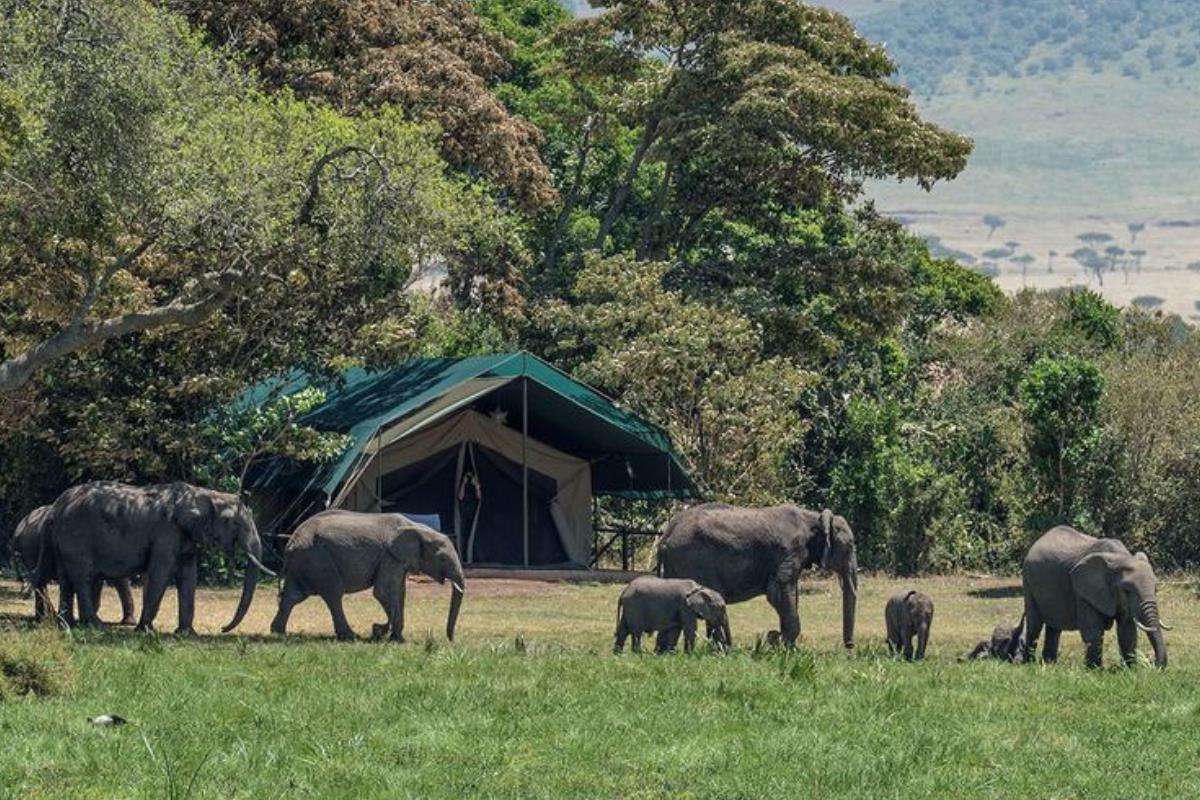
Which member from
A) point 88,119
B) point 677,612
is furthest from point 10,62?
point 677,612

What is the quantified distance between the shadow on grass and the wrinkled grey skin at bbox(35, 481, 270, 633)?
51.4ft

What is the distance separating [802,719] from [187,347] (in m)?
23.6

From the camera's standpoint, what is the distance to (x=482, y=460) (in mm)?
45812

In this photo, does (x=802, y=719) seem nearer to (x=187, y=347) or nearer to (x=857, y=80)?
(x=187, y=347)

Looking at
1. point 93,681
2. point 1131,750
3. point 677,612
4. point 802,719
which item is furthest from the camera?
point 677,612

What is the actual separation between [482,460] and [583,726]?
1087 inches

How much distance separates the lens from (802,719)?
18.8m

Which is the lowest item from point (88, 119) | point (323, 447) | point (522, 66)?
point (323, 447)

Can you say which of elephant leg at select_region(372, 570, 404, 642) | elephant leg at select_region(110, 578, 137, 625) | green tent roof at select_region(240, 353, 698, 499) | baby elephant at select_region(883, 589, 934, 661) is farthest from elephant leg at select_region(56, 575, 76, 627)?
baby elephant at select_region(883, 589, 934, 661)

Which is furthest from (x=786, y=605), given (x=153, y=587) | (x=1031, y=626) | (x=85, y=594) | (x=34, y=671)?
(x=34, y=671)

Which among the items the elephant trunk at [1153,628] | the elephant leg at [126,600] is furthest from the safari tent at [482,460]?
the elephant trunk at [1153,628]

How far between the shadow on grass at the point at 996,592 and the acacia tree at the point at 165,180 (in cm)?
1224

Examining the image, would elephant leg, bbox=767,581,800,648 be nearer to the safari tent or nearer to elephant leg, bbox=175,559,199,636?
elephant leg, bbox=175,559,199,636

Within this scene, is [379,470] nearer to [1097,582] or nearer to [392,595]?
[392,595]
